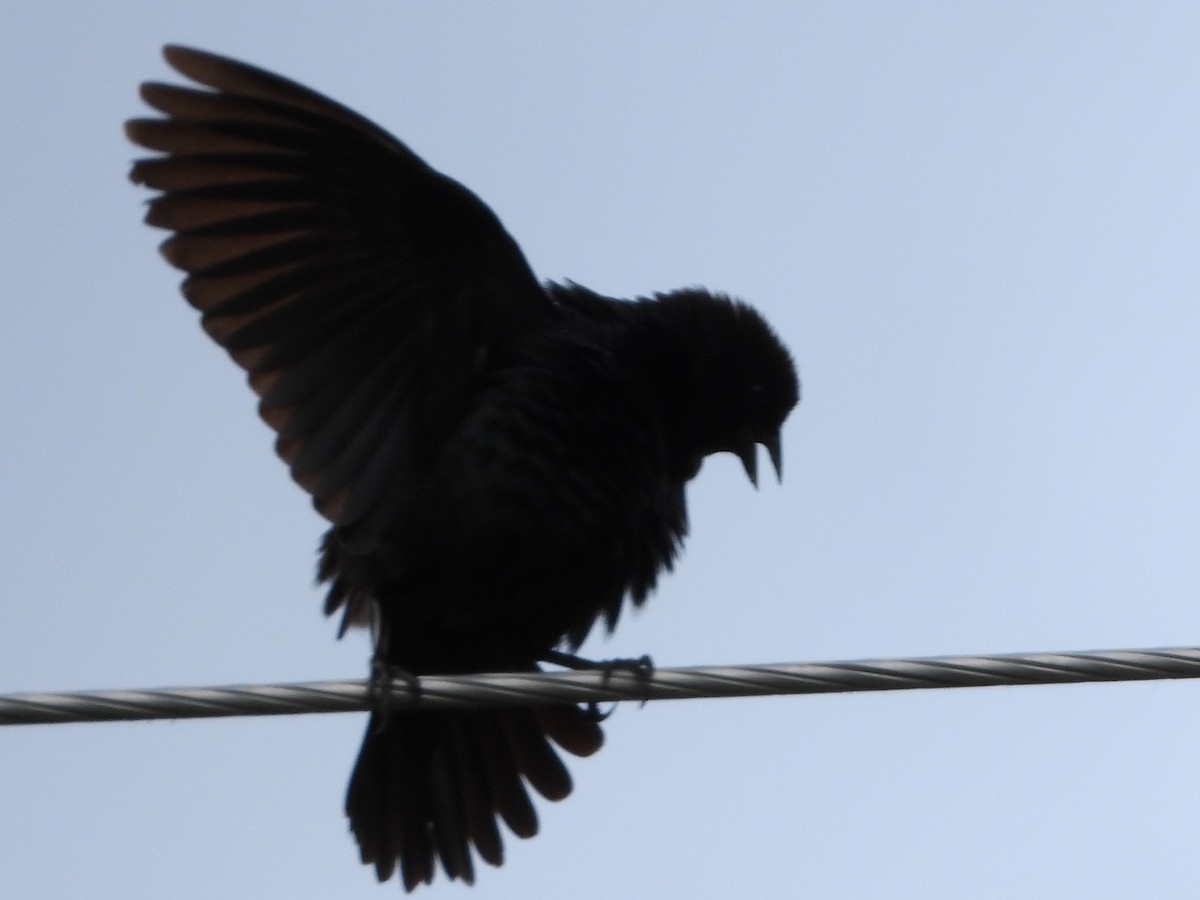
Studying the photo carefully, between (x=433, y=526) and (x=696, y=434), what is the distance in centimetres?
103

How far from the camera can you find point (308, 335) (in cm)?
496

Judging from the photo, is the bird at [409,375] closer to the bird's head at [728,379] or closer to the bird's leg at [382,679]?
the bird's leg at [382,679]

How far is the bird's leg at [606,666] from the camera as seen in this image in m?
4.11

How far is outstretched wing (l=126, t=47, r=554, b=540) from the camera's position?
485 centimetres

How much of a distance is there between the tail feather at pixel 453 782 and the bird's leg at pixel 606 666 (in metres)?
0.09

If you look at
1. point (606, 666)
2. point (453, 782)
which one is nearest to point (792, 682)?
point (606, 666)

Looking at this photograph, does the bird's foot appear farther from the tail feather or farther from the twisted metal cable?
the twisted metal cable

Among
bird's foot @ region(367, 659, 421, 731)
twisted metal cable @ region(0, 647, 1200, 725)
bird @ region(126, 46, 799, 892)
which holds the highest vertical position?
bird @ region(126, 46, 799, 892)

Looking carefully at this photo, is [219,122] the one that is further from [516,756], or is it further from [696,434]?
[516,756]

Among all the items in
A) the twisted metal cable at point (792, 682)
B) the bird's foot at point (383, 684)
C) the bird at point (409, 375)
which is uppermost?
the bird at point (409, 375)

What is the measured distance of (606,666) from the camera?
180 inches

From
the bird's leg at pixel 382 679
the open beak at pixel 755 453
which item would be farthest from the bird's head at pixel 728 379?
the bird's leg at pixel 382 679

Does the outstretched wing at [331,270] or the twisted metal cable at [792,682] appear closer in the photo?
the twisted metal cable at [792,682]

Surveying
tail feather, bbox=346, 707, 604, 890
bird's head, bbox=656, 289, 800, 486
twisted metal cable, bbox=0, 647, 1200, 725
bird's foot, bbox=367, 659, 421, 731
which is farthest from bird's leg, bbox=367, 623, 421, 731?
bird's head, bbox=656, 289, 800, 486
